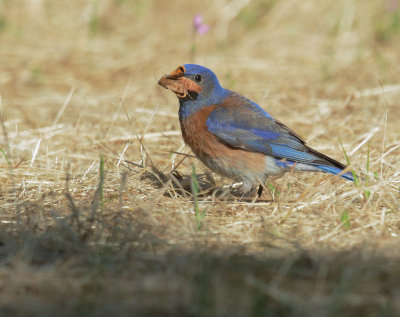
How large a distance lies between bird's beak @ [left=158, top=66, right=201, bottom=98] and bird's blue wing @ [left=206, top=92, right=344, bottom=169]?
0.81 feet

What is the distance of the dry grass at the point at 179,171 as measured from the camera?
2.69 m

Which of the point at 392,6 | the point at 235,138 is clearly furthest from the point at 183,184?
the point at 392,6

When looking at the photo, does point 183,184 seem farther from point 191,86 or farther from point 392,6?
point 392,6

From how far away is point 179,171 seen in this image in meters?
4.91

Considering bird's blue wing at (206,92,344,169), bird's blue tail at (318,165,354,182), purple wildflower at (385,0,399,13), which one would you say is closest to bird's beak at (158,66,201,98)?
bird's blue wing at (206,92,344,169)

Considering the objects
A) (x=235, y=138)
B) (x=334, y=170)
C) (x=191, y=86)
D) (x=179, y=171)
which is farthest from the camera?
(x=179, y=171)

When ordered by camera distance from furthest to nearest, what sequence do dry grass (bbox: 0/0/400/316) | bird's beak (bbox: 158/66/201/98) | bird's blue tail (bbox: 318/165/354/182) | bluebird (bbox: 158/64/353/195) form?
bird's beak (bbox: 158/66/201/98) → bluebird (bbox: 158/64/353/195) → bird's blue tail (bbox: 318/165/354/182) → dry grass (bbox: 0/0/400/316)

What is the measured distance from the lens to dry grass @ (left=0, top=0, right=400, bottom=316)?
269cm

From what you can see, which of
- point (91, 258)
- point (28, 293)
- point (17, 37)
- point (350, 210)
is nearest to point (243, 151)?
point (350, 210)

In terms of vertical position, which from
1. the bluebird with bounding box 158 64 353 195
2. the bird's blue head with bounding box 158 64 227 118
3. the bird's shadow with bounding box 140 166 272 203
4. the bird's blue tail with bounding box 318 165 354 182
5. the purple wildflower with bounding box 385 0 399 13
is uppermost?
the purple wildflower with bounding box 385 0 399 13

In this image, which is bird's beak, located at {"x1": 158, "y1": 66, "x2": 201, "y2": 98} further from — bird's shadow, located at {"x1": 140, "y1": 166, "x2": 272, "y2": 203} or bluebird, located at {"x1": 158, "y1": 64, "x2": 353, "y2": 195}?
bird's shadow, located at {"x1": 140, "y1": 166, "x2": 272, "y2": 203}

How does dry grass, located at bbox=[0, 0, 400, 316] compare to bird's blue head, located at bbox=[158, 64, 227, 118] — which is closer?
dry grass, located at bbox=[0, 0, 400, 316]

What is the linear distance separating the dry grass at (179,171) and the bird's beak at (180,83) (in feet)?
1.98

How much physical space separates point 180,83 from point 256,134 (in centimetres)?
69
